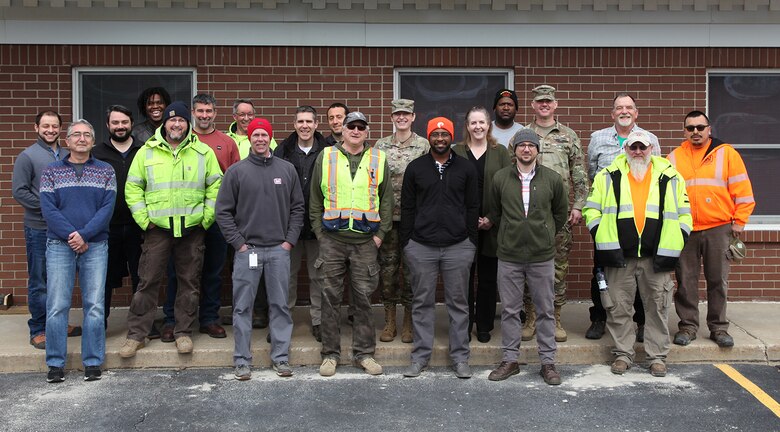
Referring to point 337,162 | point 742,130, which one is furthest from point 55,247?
point 742,130

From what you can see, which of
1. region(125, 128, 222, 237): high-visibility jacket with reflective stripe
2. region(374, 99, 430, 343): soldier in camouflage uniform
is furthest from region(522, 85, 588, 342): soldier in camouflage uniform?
region(125, 128, 222, 237): high-visibility jacket with reflective stripe

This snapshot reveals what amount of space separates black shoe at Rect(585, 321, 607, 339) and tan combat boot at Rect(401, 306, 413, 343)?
5.13 ft

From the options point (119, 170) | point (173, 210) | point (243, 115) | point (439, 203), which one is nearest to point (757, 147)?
point (439, 203)

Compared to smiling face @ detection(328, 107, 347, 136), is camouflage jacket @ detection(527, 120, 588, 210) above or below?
below

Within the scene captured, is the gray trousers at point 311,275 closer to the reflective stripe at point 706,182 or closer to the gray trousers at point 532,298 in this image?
the gray trousers at point 532,298

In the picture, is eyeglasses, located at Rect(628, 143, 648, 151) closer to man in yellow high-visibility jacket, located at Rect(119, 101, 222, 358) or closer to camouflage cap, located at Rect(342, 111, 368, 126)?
camouflage cap, located at Rect(342, 111, 368, 126)

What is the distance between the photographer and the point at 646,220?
6781mm

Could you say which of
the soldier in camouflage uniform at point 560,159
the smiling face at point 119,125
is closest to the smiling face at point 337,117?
the soldier in camouflage uniform at point 560,159

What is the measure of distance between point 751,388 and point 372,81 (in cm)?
459

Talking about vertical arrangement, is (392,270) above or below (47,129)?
below

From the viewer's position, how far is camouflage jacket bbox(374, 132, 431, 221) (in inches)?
285

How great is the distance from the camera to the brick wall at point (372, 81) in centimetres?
854

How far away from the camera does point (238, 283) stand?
268 inches

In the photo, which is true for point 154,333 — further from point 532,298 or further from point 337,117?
point 532,298
